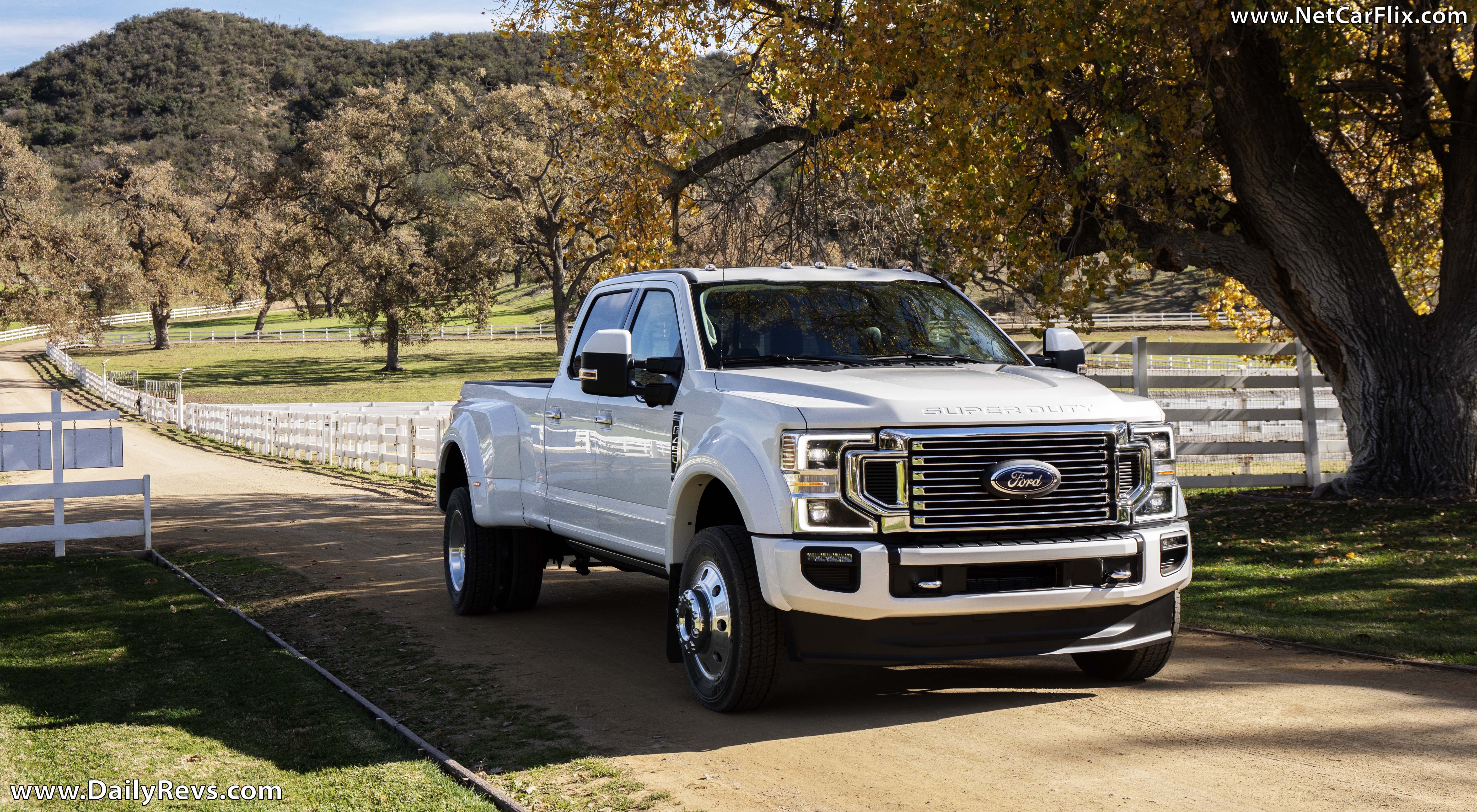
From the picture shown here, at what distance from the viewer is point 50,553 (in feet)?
44.3

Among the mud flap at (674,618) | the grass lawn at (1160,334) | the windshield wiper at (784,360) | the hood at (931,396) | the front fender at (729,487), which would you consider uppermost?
the grass lawn at (1160,334)

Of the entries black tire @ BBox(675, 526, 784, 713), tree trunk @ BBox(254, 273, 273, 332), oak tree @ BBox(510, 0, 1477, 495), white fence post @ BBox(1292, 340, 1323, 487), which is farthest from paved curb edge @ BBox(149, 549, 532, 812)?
tree trunk @ BBox(254, 273, 273, 332)

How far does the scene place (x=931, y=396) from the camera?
5.85 metres

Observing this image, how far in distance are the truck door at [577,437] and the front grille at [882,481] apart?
2.25 m

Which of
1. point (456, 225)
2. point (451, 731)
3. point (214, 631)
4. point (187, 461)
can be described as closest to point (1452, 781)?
point (451, 731)

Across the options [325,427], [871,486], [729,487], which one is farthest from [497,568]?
[325,427]

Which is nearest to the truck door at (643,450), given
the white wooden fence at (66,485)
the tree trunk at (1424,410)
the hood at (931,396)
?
the hood at (931,396)

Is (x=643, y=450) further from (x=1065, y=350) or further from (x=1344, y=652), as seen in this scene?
(x=1344, y=652)

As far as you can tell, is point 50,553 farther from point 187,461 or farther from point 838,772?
point 187,461

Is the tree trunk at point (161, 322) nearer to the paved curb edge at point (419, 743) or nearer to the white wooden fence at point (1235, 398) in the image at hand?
the white wooden fence at point (1235, 398)

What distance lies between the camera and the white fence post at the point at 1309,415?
51.7ft

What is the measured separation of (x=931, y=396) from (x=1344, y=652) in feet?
11.0

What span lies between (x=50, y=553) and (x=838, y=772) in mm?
11153

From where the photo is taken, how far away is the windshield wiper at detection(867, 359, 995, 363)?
6848 mm
